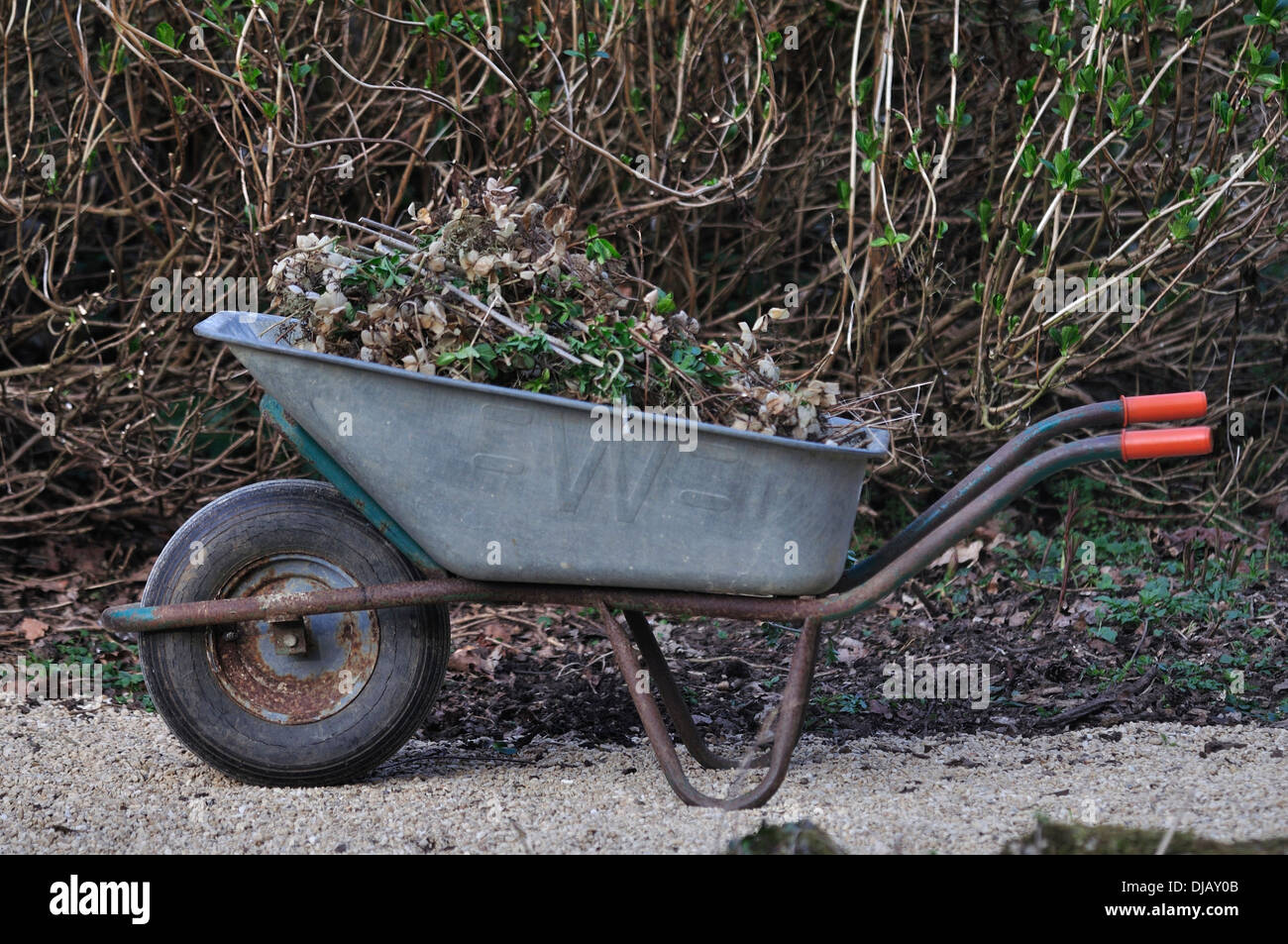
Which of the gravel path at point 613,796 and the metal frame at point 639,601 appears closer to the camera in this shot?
the gravel path at point 613,796

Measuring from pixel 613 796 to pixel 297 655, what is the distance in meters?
0.70

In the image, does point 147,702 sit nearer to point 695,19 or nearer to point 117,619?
point 117,619

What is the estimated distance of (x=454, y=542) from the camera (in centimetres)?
246

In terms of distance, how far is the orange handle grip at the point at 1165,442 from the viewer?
7.23 feet

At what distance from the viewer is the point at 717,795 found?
2.66 m

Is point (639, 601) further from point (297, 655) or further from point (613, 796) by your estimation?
point (297, 655)
